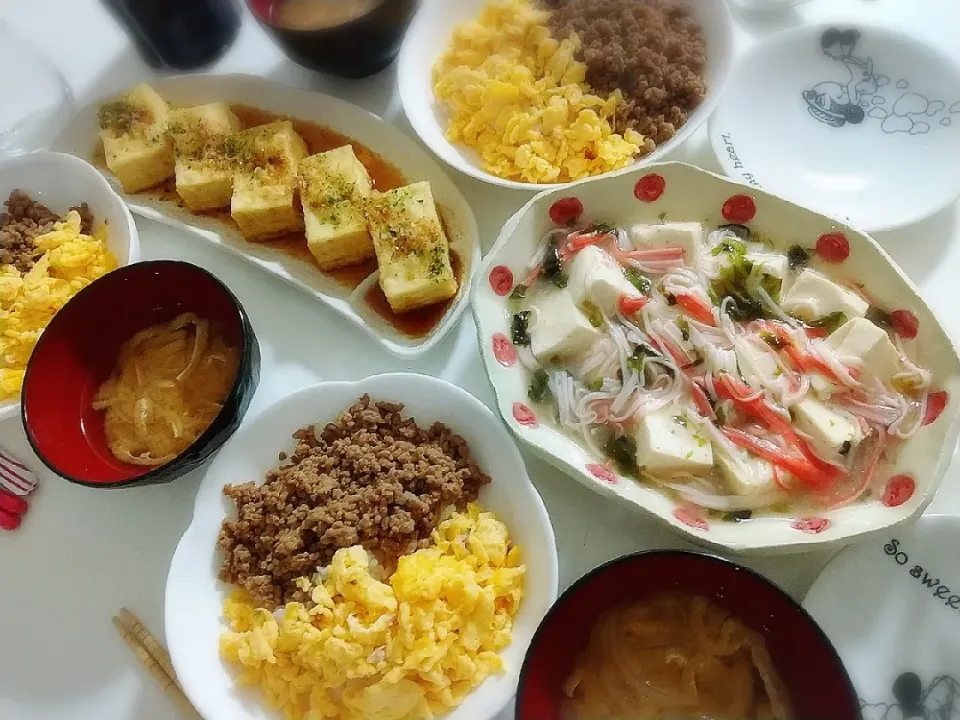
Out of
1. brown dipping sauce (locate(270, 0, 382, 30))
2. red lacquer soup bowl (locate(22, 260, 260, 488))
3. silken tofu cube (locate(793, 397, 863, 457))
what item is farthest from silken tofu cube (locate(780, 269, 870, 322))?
brown dipping sauce (locate(270, 0, 382, 30))

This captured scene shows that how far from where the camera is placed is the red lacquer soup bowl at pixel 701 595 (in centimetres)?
101

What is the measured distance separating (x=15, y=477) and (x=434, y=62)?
3.92 ft

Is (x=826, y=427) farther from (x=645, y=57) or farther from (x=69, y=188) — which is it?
(x=69, y=188)

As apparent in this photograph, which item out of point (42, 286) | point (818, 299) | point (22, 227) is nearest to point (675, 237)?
point (818, 299)

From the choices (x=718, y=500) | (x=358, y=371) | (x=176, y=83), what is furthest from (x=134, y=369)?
(x=718, y=500)

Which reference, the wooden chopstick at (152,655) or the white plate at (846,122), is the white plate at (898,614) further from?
the wooden chopstick at (152,655)

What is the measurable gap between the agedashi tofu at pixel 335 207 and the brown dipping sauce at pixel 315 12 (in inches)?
11.9

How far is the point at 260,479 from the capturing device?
1.32 meters

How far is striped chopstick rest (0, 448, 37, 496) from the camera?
141 cm

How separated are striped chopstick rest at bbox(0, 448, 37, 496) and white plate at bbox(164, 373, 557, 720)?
40 centimetres

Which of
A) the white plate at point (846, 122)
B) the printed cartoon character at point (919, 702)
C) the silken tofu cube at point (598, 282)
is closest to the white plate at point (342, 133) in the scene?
the silken tofu cube at point (598, 282)

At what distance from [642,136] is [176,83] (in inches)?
41.9

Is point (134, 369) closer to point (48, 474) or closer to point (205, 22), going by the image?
point (48, 474)

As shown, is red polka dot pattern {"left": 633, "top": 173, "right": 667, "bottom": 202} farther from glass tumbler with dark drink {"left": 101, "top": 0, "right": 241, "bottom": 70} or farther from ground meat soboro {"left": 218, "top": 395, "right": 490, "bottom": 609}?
glass tumbler with dark drink {"left": 101, "top": 0, "right": 241, "bottom": 70}
